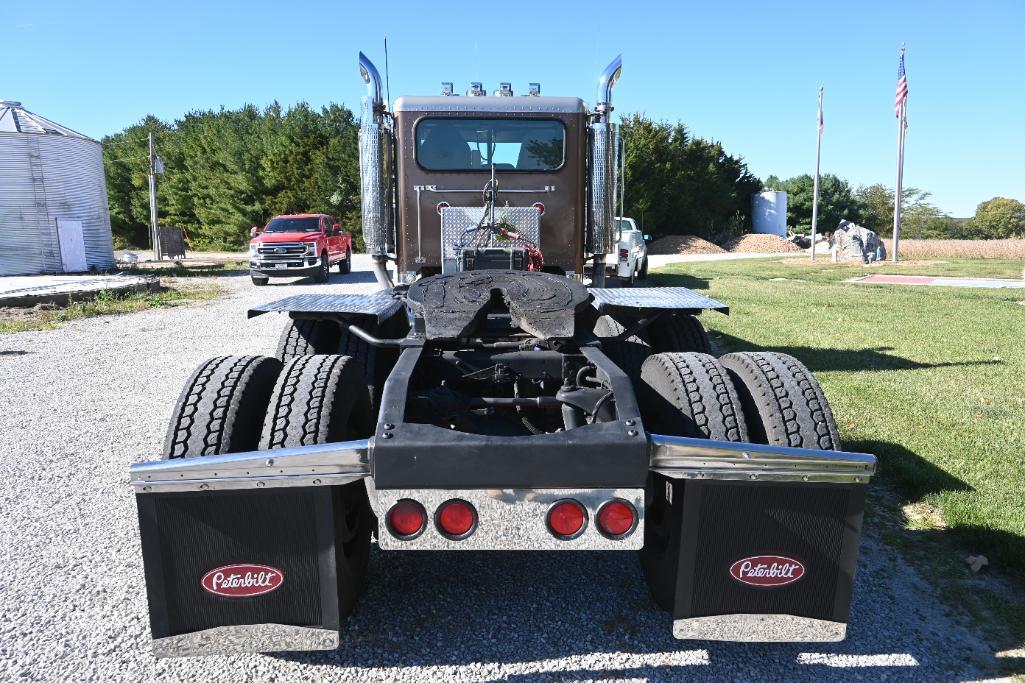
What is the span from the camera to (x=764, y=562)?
2396 millimetres

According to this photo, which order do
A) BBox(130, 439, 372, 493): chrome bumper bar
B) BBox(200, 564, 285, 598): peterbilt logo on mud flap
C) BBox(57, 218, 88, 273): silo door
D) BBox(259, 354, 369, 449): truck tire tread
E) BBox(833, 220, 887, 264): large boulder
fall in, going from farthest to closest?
1. BBox(833, 220, 887, 264): large boulder
2. BBox(57, 218, 88, 273): silo door
3. BBox(259, 354, 369, 449): truck tire tread
4. BBox(200, 564, 285, 598): peterbilt logo on mud flap
5. BBox(130, 439, 372, 493): chrome bumper bar

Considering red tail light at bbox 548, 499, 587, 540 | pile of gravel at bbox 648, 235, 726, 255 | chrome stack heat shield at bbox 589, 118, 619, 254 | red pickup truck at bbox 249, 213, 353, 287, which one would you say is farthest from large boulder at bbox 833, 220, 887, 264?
red tail light at bbox 548, 499, 587, 540

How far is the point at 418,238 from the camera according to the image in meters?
5.89

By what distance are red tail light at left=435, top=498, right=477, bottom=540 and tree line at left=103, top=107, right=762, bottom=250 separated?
127 ft

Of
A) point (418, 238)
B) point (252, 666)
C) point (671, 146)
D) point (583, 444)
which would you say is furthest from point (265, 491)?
point (671, 146)

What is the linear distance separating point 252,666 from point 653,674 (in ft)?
4.69

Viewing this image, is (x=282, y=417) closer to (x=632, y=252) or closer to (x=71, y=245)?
(x=632, y=252)

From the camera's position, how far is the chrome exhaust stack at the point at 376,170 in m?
5.57

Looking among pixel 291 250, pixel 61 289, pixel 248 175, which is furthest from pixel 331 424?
pixel 248 175

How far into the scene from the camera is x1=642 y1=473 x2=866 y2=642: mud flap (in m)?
2.36

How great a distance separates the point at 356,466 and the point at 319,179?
42465 mm

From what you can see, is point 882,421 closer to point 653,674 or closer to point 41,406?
point 653,674

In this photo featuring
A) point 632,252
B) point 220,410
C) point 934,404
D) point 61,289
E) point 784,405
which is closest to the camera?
point 220,410

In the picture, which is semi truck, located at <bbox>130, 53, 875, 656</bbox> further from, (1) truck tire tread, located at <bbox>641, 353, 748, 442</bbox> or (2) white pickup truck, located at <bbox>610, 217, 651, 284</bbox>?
(2) white pickup truck, located at <bbox>610, 217, 651, 284</bbox>
